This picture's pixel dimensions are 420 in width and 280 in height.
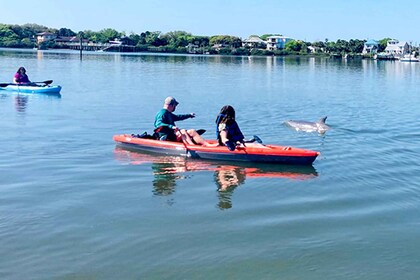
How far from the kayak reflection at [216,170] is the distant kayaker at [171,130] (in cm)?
57

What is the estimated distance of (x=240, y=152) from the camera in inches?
554

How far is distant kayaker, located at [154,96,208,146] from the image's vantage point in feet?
49.0

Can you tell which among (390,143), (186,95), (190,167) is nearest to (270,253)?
(190,167)

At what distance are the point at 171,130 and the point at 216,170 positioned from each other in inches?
83.2

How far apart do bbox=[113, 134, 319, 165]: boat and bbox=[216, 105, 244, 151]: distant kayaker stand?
0.16 metres

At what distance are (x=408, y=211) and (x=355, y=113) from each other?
1650 cm

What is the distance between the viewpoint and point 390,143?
59.7ft

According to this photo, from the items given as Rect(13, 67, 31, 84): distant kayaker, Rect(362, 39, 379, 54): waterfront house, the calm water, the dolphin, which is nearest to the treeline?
Rect(362, 39, 379, 54): waterfront house

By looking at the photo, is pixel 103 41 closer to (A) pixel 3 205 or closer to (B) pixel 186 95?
(B) pixel 186 95

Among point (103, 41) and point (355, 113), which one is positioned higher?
point (103, 41)

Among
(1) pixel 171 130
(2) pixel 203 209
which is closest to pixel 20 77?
(1) pixel 171 130

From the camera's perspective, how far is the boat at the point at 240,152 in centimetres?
1382

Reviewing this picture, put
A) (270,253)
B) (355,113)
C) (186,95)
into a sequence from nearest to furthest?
(270,253) → (355,113) → (186,95)

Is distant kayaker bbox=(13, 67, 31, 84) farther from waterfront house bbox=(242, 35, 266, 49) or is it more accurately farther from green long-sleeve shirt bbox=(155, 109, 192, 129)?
waterfront house bbox=(242, 35, 266, 49)
